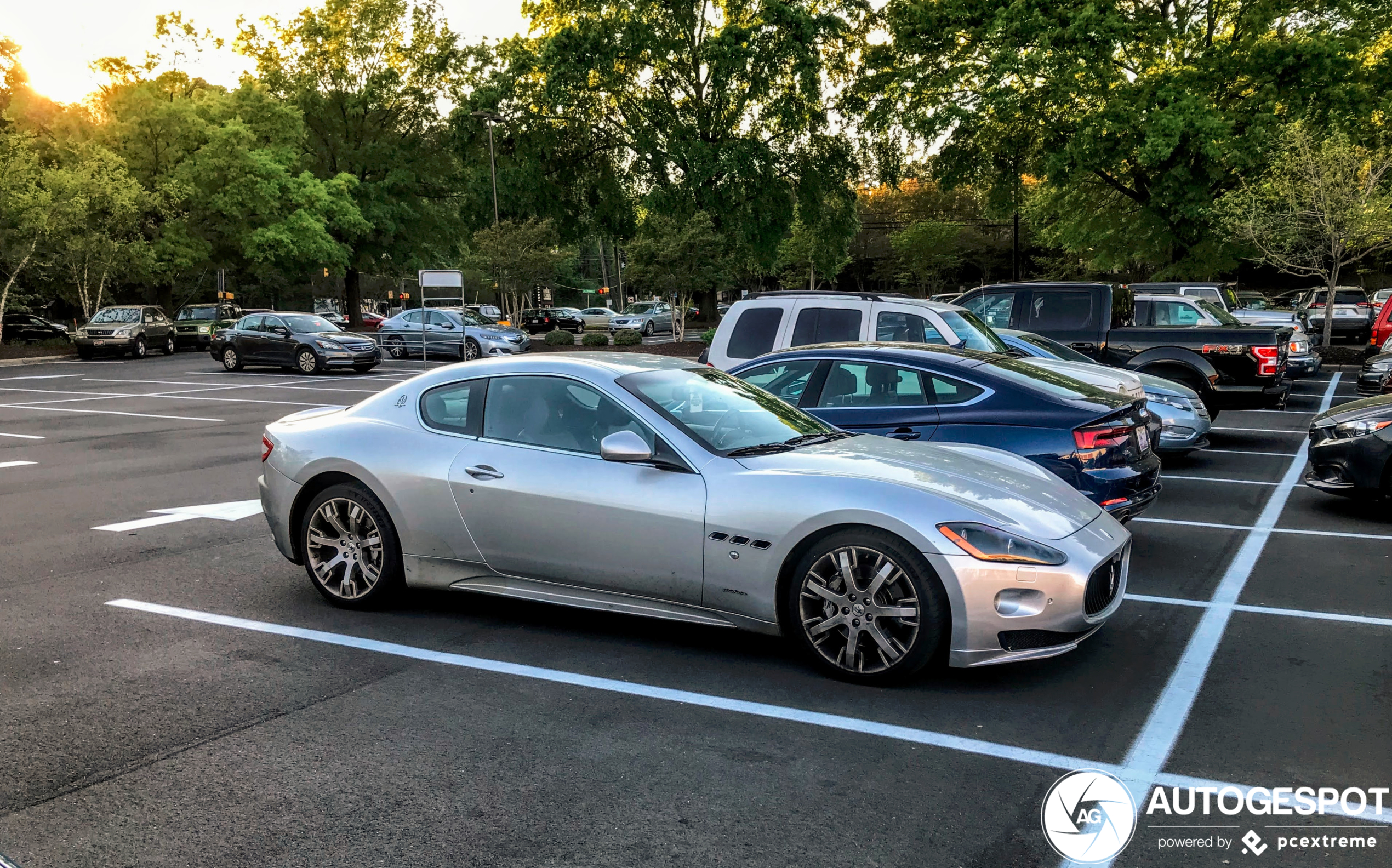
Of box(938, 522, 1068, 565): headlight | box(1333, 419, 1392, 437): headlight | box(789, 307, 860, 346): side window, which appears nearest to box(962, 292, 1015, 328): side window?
box(789, 307, 860, 346): side window

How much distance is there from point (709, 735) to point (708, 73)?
38.0m

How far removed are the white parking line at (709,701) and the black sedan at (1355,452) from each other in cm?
595

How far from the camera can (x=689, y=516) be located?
5.09 meters

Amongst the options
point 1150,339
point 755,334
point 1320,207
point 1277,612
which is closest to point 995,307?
point 1150,339

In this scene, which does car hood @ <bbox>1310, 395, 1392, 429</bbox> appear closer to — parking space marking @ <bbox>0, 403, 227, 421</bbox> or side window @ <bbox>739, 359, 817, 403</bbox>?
side window @ <bbox>739, 359, 817, 403</bbox>

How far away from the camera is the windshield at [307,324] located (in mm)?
30031

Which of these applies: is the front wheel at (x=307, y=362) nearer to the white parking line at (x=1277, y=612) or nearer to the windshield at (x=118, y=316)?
the windshield at (x=118, y=316)

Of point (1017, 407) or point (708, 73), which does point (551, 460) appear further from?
point (708, 73)

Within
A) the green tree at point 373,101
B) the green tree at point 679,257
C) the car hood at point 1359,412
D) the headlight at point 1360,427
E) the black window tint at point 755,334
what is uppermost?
the green tree at point 373,101

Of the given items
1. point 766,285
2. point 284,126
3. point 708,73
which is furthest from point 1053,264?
point 284,126

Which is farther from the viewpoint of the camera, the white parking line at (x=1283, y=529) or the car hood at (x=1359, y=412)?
the car hood at (x=1359, y=412)

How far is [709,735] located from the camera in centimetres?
429

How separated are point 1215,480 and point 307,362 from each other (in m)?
24.9

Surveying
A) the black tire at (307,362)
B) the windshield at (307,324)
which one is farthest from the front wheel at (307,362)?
the windshield at (307,324)
